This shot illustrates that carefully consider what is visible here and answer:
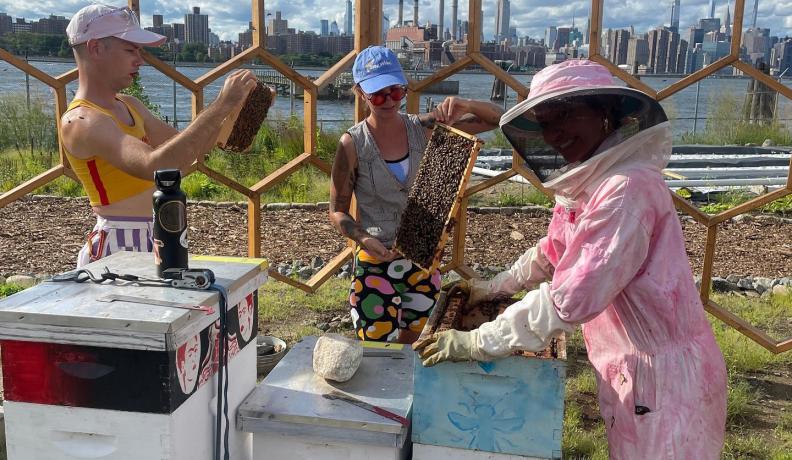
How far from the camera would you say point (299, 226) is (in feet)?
24.7

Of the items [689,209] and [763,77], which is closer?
[763,77]

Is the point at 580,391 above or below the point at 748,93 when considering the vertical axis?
below

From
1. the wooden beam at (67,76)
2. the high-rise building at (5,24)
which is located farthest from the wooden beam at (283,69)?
the high-rise building at (5,24)

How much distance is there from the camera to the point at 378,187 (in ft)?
12.0

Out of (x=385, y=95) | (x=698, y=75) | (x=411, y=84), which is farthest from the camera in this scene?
(x=411, y=84)

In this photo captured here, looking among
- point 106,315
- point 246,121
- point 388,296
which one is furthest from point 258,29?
point 106,315

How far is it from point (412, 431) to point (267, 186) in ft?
8.31

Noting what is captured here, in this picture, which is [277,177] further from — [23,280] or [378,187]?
[23,280]

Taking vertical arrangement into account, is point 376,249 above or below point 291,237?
above

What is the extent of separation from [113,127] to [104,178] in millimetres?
263

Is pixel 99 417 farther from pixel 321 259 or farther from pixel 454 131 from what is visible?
pixel 321 259

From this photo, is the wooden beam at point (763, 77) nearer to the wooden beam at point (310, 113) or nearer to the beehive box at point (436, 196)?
the beehive box at point (436, 196)

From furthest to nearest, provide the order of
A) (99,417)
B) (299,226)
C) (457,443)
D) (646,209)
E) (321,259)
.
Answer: (299,226)
(321,259)
(457,443)
(646,209)
(99,417)

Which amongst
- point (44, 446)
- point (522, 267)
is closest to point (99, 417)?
point (44, 446)
